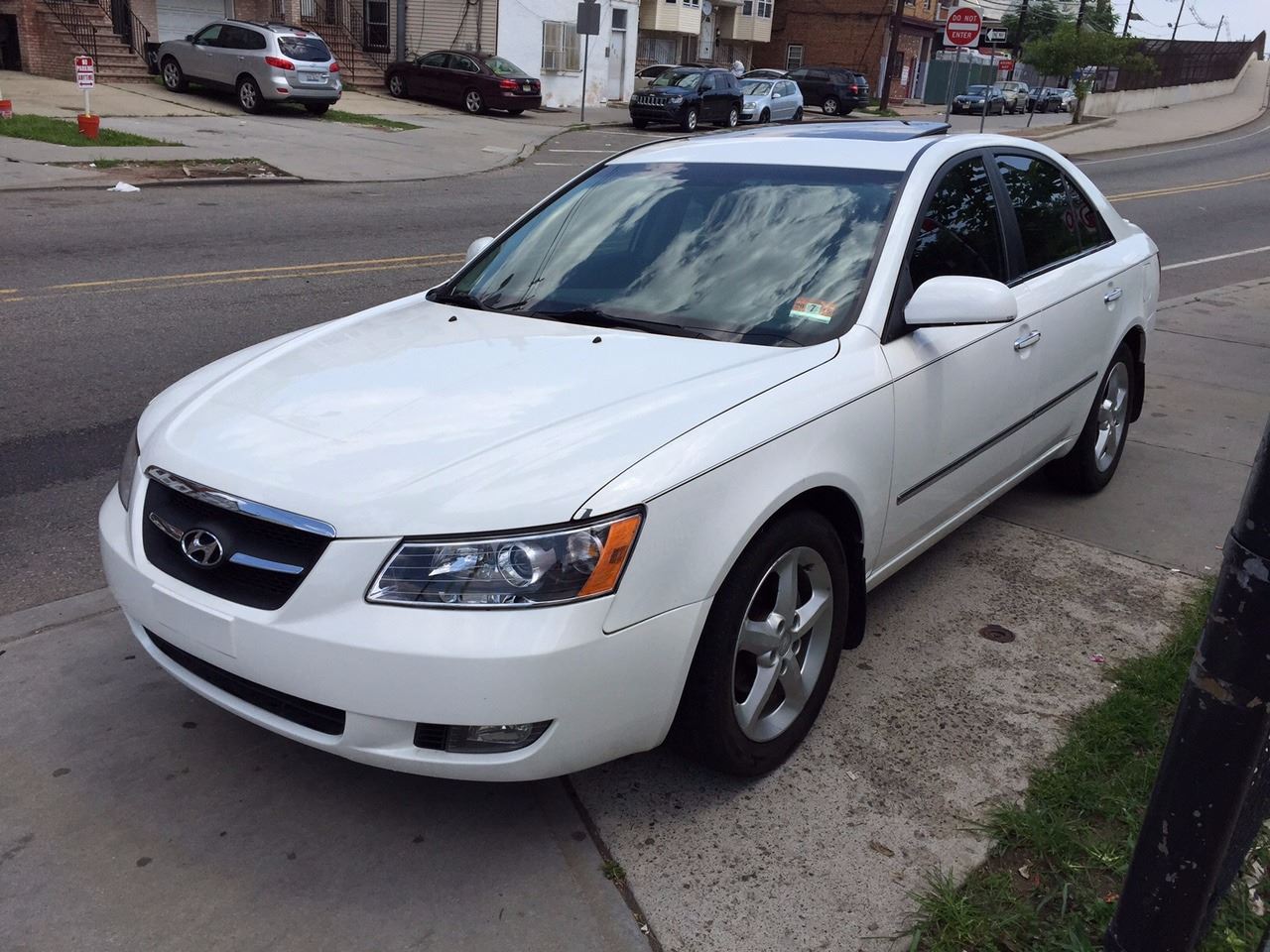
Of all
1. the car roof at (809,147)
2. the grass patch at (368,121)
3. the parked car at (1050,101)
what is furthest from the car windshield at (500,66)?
the parked car at (1050,101)

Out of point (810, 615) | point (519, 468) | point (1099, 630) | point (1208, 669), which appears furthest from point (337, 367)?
point (1099, 630)

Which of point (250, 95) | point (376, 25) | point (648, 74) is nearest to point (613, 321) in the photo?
point (250, 95)

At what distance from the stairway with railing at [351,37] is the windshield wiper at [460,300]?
3036 centimetres

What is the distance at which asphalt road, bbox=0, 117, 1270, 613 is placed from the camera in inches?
199

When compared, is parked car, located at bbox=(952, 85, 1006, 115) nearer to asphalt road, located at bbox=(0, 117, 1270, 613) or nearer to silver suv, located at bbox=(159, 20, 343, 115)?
→ asphalt road, located at bbox=(0, 117, 1270, 613)

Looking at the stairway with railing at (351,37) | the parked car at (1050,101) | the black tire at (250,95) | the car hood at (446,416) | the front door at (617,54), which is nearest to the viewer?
Answer: the car hood at (446,416)

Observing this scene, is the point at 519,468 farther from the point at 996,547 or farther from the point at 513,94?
the point at 513,94

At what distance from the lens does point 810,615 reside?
10.8 ft

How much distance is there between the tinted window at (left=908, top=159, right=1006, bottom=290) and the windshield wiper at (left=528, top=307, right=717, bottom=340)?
2.55ft

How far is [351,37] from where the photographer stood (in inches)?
1312

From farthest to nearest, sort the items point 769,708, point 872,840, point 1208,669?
point 769,708
point 872,840
point 1208,669

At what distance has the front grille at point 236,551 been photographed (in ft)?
8.77

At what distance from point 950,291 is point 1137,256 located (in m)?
2.50

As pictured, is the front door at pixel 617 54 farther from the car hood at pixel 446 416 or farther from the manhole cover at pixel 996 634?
the car hood at pixel 446 416
